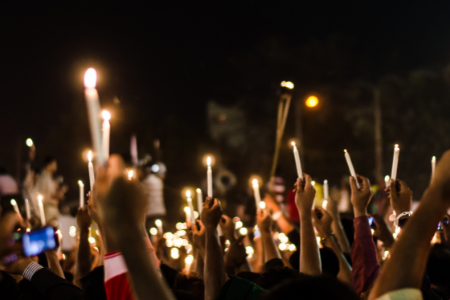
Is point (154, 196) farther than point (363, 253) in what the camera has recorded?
Yes

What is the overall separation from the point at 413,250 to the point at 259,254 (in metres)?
3.37

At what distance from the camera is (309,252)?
2457 mm

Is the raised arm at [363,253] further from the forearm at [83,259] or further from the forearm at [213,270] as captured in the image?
→ the forearm at [83,259]

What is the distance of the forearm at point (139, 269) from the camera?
109 cm

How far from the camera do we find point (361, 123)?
984 inches

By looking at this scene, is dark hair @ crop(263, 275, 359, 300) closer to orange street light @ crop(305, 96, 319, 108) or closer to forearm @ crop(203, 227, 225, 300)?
forearm @ crop(203, 227, 225, 300)

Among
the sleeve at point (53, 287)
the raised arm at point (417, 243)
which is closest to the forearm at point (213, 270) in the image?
the sleeve at point (53, 287)

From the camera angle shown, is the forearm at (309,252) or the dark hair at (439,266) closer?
the forearm at (309,252)

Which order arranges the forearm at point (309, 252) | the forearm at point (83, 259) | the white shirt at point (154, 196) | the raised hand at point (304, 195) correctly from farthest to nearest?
the white shirt at point (154, 196)
the forearm at point (83, 259)
the raised hand at point (304, 195)
the forearm at point (309, 252)

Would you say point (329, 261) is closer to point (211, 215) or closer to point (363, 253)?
point (363, 253)

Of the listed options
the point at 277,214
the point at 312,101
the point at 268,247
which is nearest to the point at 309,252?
the point at 268,247

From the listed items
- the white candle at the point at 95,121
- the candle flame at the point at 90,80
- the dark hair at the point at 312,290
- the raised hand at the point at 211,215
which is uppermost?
the candle flame at the point at 90,80

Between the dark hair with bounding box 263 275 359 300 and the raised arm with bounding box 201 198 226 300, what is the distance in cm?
139

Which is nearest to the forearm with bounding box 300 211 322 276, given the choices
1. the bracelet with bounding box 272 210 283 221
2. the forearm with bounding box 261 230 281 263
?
the forearm with bounding box 261 230 281 263
